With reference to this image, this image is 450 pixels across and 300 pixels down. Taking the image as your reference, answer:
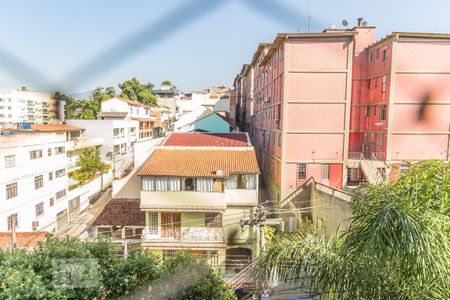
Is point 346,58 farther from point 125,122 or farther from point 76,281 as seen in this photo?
point 125,122

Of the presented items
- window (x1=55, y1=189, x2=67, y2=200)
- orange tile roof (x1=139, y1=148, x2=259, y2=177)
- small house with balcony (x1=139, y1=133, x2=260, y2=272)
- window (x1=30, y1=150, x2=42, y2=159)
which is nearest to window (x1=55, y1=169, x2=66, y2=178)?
window (x1=55, y1=189, x2=67, y2=200)

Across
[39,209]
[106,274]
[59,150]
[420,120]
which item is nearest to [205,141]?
[59,150]

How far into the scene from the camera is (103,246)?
5.13m

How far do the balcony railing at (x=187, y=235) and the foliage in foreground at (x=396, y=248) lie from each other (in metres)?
6.56

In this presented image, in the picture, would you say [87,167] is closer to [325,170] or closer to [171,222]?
[171,222]

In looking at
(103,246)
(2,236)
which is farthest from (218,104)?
(103,246)

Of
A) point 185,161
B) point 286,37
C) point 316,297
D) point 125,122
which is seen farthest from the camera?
point 125,122

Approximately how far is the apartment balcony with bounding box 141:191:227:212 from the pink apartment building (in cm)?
439

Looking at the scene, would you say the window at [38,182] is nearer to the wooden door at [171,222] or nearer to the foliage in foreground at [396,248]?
the wooden door at [171,222]

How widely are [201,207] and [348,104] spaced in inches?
310

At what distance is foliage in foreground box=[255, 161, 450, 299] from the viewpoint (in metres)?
3.14

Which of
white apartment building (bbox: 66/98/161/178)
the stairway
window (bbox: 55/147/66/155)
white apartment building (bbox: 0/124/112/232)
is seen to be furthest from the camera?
white apartment building (bbox: 66/98/161/178)

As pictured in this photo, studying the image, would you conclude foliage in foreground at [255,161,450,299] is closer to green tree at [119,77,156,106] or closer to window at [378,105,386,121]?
window at [378,105,386,121]

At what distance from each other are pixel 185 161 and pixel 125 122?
50.1ft
